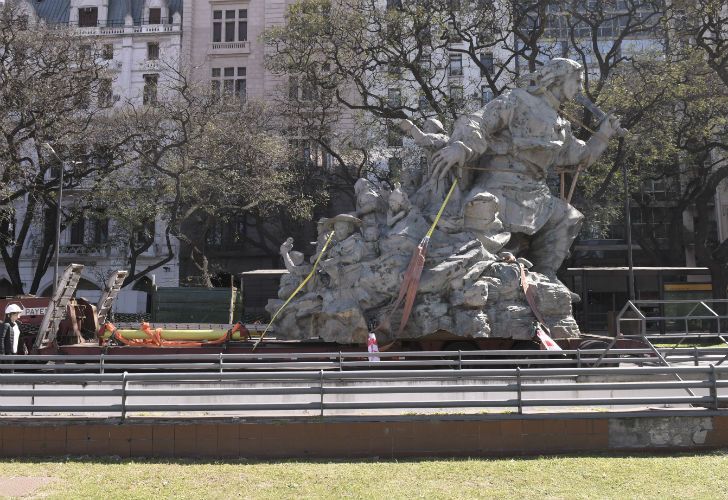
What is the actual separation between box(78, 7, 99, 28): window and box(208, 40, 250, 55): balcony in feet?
28.6

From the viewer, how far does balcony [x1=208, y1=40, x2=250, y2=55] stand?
4441 cm

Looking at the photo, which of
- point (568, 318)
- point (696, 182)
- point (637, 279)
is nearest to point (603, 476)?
point (568, 318)

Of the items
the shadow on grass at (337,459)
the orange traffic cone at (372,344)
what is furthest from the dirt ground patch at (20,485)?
the orange traffic cone at (372,344)

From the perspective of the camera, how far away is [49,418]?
7.58 metres

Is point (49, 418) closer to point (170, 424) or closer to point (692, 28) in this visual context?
point (170, 424)

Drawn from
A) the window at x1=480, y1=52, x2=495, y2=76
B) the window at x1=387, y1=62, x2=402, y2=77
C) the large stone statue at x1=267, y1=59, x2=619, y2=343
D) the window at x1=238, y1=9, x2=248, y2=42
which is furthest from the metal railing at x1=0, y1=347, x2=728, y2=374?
the window at x1=238, y1=9, x2=248, y2=42

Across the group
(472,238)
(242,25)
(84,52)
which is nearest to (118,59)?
(242,25)

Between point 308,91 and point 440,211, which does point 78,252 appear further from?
point 440,211

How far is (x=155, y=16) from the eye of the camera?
4584 centimetres

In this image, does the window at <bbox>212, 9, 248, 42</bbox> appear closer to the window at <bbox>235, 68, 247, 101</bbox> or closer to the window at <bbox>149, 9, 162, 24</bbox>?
the window at <bbox>235, 68, 247, 101</bbox>

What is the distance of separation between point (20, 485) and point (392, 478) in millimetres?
3613

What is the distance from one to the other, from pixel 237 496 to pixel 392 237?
7984mm

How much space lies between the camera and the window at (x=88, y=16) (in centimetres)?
4628

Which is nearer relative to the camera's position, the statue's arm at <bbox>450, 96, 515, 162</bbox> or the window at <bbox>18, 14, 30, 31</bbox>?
the statue's arm at <bbox>450, 96, 515, 162</bbox>
